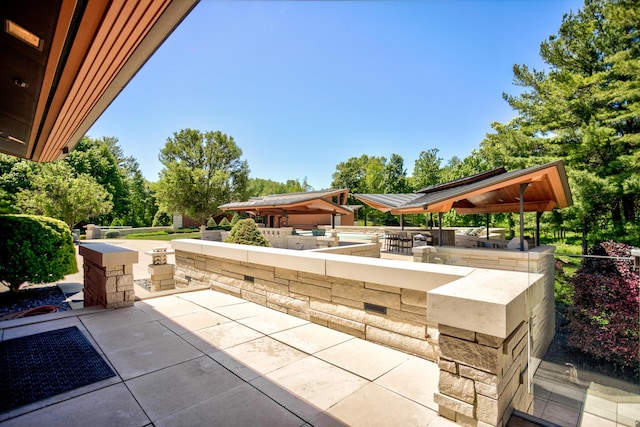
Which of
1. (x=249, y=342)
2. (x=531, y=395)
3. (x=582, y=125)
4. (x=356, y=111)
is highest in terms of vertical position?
(x=356, y=111)

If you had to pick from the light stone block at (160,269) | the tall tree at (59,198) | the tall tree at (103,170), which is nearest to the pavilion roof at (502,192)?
the light stone block at (160,269)

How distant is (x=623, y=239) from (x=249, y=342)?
18175mm

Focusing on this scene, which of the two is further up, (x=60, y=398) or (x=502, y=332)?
(x=502, y=332)

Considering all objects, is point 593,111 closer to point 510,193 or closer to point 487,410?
point 510,193

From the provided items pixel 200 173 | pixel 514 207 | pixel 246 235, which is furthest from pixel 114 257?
pixel 200 173

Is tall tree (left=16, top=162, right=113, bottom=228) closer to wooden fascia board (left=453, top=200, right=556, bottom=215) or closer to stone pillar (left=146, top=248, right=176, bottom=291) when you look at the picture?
stone pillar (left=146, top=248, right=176, bottom=291)

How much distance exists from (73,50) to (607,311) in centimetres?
594

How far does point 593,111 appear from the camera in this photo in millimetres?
14836

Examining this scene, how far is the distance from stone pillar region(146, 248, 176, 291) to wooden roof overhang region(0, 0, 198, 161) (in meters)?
4.75

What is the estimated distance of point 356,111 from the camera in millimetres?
34250

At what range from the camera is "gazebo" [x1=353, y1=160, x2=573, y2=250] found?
23.1 ft

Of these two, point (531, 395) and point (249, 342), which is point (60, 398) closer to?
point (249, 342)

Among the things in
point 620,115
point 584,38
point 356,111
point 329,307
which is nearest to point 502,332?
point 329,307

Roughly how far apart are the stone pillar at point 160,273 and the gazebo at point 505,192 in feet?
24.0
